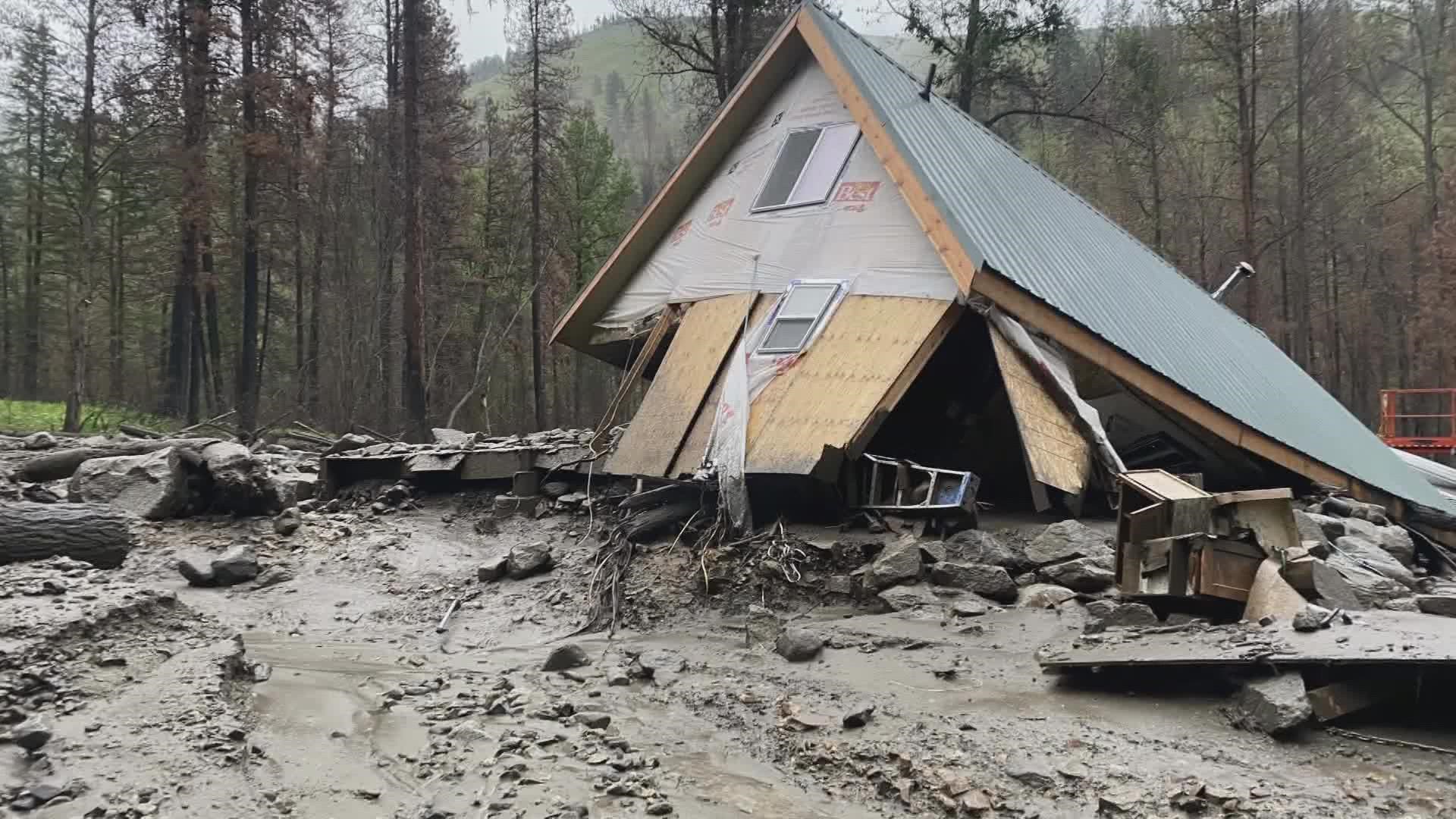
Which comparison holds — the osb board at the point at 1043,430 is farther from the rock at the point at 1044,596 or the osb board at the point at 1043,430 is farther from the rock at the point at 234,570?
the rock at the point at 234,570

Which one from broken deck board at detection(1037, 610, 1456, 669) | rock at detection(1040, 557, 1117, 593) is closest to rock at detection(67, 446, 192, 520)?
rock at detection(1040, 557, 1117, 593)

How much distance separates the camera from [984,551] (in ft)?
22.6

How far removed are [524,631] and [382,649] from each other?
3.31ft

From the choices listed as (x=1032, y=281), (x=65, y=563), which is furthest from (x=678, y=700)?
(x=1032, y=281)

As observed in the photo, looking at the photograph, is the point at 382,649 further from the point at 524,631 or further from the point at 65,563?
the point at 65,563

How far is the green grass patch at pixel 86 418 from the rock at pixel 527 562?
1385 centimetres

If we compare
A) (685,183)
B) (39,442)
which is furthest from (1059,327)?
(39,442)

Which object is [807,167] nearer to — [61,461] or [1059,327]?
[1059,327]

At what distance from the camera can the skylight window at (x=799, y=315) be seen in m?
9.04

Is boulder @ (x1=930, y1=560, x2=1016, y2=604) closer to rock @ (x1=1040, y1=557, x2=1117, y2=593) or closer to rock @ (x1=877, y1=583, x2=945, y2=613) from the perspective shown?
rock @ (x1=877, y1=583, x2=945, y2=613)

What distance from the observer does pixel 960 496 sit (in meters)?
7.30

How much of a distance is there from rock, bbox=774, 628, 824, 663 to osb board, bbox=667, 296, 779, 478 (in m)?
2.62

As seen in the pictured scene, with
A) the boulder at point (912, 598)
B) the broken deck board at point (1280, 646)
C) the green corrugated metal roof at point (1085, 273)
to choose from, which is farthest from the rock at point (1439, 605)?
the green corrugated metal roof at point (1085, 273)

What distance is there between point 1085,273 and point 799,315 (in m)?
3.29
